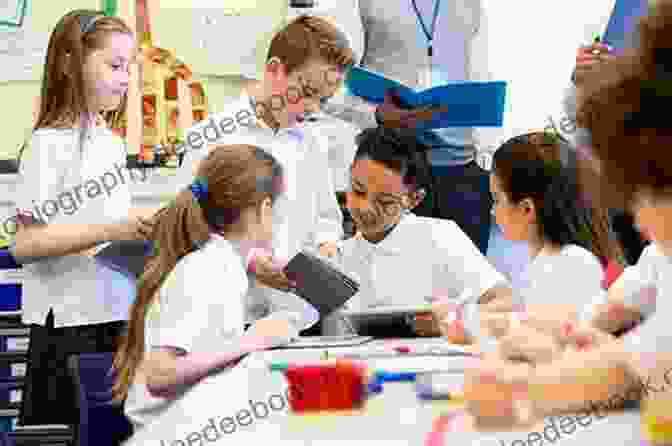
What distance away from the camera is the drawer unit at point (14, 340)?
3.42m

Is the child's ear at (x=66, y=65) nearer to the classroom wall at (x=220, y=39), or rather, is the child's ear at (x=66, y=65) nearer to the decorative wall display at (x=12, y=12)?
the classroom wall at (x=220, y=39)

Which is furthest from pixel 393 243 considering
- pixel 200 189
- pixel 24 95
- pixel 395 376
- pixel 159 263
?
pixel 24 95

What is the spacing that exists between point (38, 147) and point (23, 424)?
0.59m

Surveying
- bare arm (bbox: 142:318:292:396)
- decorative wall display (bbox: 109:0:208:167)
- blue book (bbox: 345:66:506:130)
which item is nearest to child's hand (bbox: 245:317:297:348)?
bare arm (bbox: 142:318:292:396)

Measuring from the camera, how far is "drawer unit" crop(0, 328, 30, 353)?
342 centimetres

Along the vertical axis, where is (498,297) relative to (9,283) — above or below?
above

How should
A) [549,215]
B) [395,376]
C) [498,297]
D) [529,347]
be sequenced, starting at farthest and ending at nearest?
1. [498,297]
2. [549,215]
3. [395,376]
4. [529,347]

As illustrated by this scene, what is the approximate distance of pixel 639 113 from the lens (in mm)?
874

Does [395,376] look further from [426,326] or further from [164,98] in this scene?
[164,98]

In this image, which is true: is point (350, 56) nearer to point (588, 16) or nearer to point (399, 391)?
point (588, 16)

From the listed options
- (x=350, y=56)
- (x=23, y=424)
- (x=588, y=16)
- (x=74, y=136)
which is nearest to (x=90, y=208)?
(x=74, y=136)

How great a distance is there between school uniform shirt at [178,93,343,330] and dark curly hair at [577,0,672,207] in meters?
1.69

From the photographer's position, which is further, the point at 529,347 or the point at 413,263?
the point at 413,263

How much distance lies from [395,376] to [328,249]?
3.86 ft
